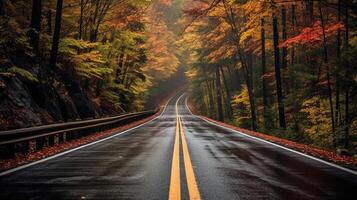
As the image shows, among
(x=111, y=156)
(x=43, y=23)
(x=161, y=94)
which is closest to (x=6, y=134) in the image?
(x=111, y=156)

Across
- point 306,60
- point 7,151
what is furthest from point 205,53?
point 7,151

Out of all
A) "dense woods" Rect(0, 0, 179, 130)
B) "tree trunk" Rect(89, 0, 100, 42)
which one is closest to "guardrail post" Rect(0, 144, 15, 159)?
"dense woods" Rect(0, 0, 179, 130)

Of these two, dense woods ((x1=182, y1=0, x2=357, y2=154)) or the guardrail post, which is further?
dense woods ((x1=182, y1=0, x2=357, y2=154))

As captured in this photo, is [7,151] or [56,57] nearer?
[7,151]

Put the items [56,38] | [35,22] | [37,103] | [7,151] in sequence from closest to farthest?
[7,151], [37,103], [35,22], [56,38]

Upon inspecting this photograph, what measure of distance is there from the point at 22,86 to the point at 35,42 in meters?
4.60

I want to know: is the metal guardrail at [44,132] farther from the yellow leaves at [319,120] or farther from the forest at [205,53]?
the yellow leaves at [319,120]

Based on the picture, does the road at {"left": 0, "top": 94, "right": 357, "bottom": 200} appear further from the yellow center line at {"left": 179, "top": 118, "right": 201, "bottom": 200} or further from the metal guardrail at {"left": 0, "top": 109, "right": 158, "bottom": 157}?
the metal guardrail at {"left": 0, "top": 109, "right": 158, "bottom": 157}

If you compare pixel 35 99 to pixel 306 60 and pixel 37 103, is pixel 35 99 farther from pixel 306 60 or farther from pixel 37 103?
pixel 306 60

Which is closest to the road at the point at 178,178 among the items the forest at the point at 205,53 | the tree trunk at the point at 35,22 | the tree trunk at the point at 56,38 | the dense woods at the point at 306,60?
the forest at the point at 205,53

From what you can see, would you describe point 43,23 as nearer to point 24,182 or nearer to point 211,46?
point 211,46

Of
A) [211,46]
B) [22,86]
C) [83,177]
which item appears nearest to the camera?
[83,177]

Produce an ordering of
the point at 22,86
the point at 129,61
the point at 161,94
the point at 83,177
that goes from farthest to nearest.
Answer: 1. the point at 161,94
2. the point at 129,61
3. the point at 22,86
4. the point at 83,177

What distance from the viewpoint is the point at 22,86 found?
14656 mm
